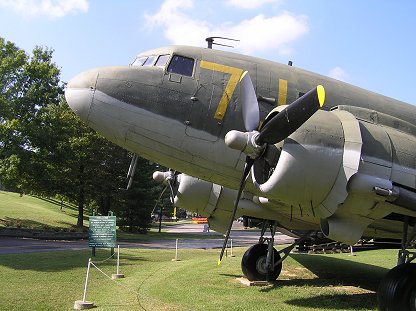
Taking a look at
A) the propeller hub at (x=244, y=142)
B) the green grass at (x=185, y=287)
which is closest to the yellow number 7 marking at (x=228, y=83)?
the propeller hub at (x=244, y=142)

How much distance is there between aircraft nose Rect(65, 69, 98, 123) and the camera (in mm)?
8617

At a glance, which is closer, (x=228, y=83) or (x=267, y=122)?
(x=267, y=122)

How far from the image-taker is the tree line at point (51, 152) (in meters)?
32.0

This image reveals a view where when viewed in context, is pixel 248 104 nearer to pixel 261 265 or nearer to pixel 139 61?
pixel 139 61

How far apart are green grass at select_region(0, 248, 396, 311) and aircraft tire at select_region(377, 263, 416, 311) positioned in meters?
1.51

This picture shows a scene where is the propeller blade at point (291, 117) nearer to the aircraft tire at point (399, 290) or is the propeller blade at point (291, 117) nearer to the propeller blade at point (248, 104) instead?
the propeller blade at point (248, 104)

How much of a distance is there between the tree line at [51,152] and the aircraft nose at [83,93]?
24159mm

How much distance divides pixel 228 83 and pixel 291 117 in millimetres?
2234

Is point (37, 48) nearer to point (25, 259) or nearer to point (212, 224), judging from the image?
point (25, 259)

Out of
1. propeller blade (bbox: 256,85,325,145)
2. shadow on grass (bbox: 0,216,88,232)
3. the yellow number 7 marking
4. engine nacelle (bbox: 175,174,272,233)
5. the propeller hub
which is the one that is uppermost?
the yellow number 7 marking

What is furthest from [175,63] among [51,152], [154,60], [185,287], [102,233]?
[51,152]

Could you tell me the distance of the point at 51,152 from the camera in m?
34.6

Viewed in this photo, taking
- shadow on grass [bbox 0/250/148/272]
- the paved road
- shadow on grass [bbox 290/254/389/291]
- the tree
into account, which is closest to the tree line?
the tree

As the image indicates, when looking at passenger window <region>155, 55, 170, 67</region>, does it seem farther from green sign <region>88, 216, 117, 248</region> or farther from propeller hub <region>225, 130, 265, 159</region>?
green sign <region>88, 216, 117, 248</region>
